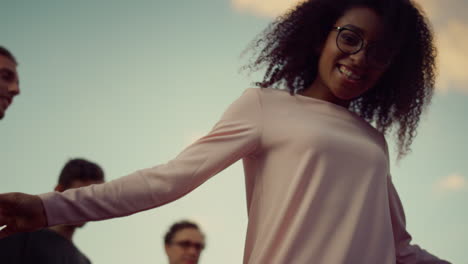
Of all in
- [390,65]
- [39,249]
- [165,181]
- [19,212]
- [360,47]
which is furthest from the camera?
[39,249]

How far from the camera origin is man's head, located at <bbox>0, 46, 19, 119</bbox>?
7.58 feet

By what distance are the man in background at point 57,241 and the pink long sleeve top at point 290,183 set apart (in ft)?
7.38

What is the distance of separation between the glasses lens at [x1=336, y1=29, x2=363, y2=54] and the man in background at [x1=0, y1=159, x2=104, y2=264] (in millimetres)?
2526

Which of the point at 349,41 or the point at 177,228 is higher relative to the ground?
the point at 349,41

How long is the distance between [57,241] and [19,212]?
2.70 m

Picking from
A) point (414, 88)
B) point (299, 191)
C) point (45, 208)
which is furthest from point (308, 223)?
point (414, 88)

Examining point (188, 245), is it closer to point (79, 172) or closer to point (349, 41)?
point (79, 172)

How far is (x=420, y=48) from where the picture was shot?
7.35 feet

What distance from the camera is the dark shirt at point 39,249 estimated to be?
11.7 ft

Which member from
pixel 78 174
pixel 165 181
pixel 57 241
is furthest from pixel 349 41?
pixel 78 174

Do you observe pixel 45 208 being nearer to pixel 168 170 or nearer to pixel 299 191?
pixel 168 170

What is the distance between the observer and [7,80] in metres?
2.44

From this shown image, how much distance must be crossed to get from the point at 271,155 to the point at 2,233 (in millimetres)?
778

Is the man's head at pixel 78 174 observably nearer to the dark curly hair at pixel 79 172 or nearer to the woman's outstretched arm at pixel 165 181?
the dark curly hair at pixel 79 172
